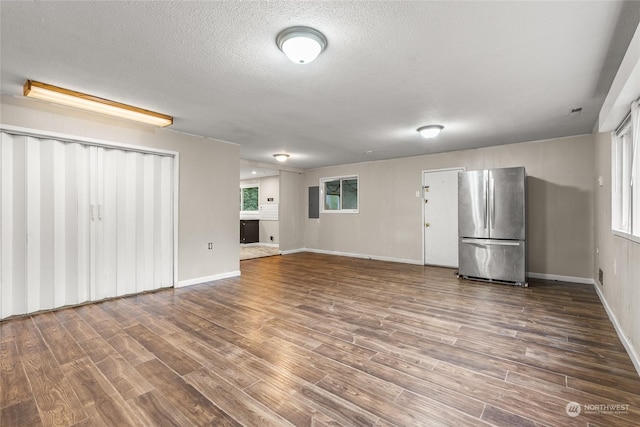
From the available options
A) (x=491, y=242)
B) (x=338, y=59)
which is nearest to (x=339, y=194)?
(x=491, y=242)

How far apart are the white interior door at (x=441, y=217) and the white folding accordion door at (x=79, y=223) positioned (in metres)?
5.02

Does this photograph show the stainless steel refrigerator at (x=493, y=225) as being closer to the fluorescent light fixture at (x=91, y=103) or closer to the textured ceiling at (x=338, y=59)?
the textured ceiling at (x=338, y=59)

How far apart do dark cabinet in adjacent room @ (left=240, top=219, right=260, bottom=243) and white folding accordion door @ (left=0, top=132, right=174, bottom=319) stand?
545 cm

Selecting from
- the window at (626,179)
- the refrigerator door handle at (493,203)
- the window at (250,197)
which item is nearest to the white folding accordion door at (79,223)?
the refrigerator door handle at (493,203)

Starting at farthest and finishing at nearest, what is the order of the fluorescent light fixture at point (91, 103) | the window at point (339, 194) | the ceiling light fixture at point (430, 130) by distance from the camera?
the window at point (339, 194) → the ceiling light fixture at point (430, 130) → the fluorescent light fixture at point (91, 103)

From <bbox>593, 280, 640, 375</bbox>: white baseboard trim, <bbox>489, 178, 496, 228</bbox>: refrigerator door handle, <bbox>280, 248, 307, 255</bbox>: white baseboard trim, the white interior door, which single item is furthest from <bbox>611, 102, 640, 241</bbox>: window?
<bbox>280, 248, 307, 255</bbox>: white baseboard trim

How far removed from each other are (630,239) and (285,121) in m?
3.77

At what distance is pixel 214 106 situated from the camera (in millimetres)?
3391

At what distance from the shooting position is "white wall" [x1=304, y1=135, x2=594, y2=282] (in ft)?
15.3

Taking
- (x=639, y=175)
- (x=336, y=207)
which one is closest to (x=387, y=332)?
(x=639, y=175)

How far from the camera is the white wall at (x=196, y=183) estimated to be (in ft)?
11.7

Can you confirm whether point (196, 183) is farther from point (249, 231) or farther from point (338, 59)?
point (249, 231)

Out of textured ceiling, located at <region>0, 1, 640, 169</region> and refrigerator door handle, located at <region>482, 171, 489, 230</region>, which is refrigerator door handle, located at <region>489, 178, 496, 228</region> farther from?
textured ceiling, located at <region>0, 1, 640, 169</region>

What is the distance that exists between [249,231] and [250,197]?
1472 mm
